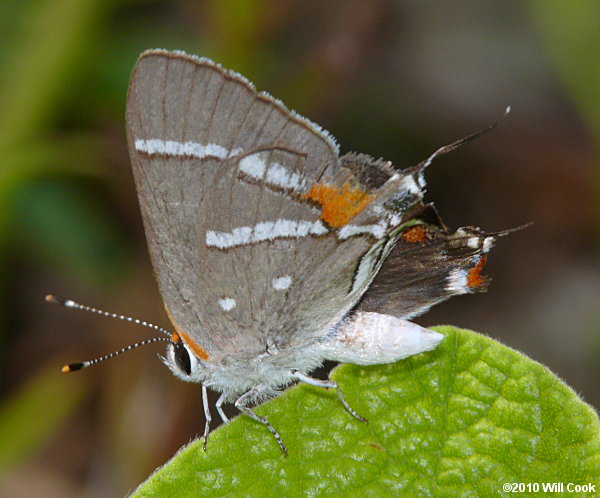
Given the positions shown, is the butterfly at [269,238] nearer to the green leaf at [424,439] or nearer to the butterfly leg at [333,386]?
the butterfly leg at [333,386]

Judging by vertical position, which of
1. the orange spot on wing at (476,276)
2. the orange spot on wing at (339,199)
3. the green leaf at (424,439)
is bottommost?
the green leaf at (424,439)

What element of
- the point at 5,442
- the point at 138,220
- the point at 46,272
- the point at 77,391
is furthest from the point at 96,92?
the point at 5,442

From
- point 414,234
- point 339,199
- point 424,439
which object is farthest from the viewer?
point 414,234

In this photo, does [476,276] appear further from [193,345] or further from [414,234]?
[193,345]

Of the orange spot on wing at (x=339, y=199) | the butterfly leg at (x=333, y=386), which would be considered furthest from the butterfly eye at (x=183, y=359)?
the orange spot on wing at (x=339, y=199)

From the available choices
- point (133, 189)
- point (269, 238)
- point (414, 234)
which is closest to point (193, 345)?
point (269, 238)

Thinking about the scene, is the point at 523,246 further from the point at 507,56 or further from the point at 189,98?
the point at 189,98
